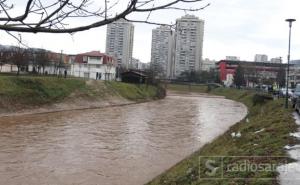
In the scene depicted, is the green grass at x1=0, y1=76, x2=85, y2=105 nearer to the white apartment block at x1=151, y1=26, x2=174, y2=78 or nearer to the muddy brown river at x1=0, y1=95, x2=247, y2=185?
the muddy brown river at x1=0, y1=95, x2=247, y2=185

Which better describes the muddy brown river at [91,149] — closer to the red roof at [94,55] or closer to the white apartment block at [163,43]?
the white apartment block at [163,43]

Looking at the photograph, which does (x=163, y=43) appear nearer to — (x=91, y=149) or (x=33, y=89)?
(x=91, y=149)

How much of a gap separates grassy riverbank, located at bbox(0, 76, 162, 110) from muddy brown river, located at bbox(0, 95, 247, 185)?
7327 mm

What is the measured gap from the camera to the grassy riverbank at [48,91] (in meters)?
38.0

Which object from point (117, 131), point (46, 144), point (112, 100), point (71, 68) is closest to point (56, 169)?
point (46, 144)

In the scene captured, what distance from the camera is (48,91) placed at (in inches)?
1715

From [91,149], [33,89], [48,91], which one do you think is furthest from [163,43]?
[48,91]

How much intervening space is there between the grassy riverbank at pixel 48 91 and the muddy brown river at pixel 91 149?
733 centimetres

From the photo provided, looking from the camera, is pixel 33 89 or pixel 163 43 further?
pixel 33 89

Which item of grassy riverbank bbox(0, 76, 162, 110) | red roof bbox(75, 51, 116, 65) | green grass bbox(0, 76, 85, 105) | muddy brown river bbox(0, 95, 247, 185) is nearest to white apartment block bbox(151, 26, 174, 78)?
muddy brown river bbox(0, 95, 247, 185)

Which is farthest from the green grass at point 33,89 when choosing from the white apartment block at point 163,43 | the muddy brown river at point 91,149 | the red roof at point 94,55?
the red roof at point 94,55

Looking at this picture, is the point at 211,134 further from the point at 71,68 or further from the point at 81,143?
the point at 71,68

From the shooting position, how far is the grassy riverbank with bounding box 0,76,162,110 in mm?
37969

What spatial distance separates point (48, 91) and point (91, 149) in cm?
2602
